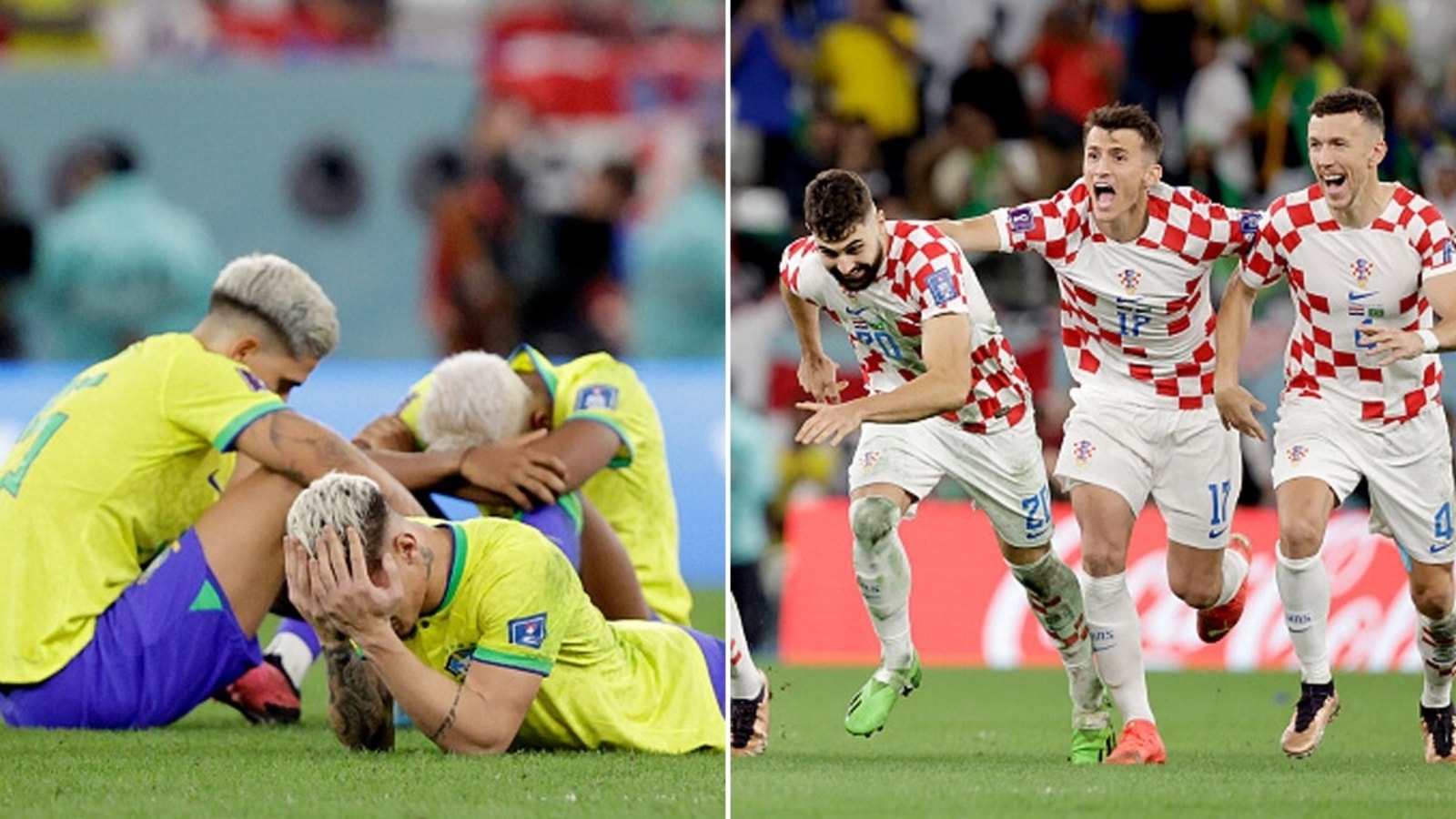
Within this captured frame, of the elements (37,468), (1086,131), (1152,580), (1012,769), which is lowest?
(1152,580)

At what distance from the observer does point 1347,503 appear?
40.7ft

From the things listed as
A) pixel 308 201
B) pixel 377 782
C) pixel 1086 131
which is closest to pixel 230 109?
pixel 308 201

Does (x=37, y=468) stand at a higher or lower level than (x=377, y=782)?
higher

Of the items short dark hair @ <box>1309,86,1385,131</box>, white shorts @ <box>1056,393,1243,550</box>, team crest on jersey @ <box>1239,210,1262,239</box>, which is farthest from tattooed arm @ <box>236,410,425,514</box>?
short dark hair @ <box>1309,86,1385,131</box>

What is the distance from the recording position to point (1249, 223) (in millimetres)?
7391

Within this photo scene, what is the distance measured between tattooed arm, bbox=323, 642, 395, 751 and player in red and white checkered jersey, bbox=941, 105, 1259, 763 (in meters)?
2.20

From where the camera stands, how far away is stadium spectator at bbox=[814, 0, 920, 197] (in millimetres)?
14352

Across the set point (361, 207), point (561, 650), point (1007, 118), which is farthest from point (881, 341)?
Answer: point (361, 207)

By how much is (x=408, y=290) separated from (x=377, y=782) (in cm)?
1227

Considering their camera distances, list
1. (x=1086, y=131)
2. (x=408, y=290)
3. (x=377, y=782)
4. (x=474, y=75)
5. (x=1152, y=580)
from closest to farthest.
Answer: (x=377, y=782), (x=1086, y=131), (x=1152, y=580), (x=408, y=290), (x=474, y=75)

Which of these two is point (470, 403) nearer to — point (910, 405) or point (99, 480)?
point (99, 480)

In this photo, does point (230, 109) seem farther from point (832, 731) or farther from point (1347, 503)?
point (832, 731)

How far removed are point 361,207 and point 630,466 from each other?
34.2ft

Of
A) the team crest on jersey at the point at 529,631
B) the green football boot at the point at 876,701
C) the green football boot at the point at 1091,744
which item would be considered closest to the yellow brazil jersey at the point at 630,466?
the green football boot at the point at 876,701
